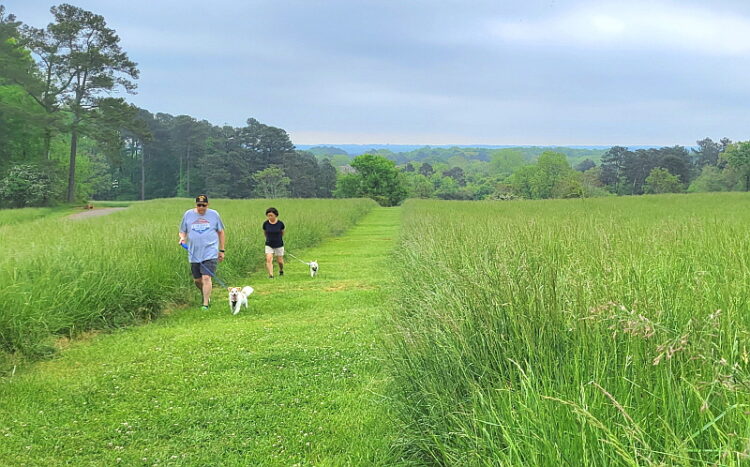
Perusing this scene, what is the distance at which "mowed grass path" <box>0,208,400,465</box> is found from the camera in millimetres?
3762

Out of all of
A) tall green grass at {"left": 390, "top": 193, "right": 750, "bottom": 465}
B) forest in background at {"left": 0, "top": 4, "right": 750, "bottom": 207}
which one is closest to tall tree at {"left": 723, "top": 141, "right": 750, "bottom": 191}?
forest in background at {"left": 0, "top": 4, "right": 750, "bottom": 207}

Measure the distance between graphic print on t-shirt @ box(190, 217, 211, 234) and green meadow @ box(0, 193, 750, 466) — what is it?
1.00 m

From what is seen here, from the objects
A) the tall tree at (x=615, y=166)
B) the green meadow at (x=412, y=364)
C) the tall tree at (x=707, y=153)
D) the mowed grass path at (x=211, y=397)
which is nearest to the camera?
the green meadow at (x=412, y=364)

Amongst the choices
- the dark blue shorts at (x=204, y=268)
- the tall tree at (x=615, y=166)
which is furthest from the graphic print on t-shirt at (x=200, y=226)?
the tall tree at (x=615, y=166)

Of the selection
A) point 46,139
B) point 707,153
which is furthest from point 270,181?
point 707,153

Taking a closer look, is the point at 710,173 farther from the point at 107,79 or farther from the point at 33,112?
the point at 33,112

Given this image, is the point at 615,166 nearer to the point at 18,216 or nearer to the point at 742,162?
the point at 742,162

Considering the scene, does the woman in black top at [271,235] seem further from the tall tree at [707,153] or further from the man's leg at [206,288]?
the tall tree at [707,153]

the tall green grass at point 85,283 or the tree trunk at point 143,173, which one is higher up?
the tree trunk at point 143,173

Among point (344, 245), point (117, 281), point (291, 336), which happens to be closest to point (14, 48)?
point (344, 245)

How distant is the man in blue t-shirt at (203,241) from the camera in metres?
8.26

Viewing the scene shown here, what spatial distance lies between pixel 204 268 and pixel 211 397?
152 inches

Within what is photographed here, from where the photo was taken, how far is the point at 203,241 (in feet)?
27.1

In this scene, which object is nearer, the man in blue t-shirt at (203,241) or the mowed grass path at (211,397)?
the mowed grass path at (211,397)
